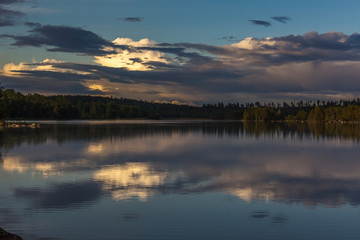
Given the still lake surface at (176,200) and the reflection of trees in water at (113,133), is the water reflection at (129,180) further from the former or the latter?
the reflection of trees in water at (113,133)

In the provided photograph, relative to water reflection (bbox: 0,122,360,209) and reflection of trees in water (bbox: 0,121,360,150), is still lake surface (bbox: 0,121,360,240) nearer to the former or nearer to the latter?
water reflection (bbox: 0,122,360,209)

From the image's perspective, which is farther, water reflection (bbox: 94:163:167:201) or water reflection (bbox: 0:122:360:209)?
water reflection (bbox: 94:163:167:201)

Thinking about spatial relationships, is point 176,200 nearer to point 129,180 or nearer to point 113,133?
point 129,180

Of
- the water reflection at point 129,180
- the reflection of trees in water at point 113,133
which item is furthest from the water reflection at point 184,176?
the reflection of trees in water at point 113,133

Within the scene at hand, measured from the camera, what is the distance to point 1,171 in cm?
2919

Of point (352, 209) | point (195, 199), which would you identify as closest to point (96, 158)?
point (195, 199)

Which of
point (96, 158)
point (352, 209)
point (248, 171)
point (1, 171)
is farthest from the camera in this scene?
point (96, 158)

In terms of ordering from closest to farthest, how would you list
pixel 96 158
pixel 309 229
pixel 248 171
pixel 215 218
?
pixel 309 229 < pixel 215 218 < pixel 248 171 < pixel 96 158

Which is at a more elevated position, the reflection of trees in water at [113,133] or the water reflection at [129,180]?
the water reflection at [129,180]

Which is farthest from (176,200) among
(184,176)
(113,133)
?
(113,133)

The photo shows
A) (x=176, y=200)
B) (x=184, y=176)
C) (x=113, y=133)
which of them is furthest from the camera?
Answer: (x=113, y=133)

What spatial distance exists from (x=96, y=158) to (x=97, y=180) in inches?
505

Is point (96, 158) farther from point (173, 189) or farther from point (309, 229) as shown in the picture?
point (309, 229)

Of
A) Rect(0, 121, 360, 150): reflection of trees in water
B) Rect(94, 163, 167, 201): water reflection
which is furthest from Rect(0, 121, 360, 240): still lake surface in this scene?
Rect(0, 121, 360, 150): reflection of trees in water
